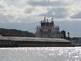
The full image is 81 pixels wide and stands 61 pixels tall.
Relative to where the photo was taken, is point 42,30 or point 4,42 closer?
point 4,42

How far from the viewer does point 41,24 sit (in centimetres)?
19912

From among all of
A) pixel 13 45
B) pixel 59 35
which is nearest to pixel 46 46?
pixel 13 45

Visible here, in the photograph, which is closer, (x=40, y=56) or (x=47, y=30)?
(x=40, y=56)

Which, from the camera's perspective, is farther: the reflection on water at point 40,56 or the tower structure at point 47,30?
the tower structure at point 47,30

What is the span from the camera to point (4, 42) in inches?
4729

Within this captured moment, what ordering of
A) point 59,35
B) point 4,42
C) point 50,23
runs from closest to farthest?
point 4,42 < point 59,35 < point 50,23

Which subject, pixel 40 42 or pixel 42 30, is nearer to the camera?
pixel 40 42

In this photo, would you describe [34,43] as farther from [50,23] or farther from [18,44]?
[50,23]

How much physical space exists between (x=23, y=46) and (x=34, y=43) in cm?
353

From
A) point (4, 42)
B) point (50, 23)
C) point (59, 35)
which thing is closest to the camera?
point (4, 42)

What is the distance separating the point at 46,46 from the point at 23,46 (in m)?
8.16

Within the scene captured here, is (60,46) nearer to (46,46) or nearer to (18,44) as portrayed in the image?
(46,46)

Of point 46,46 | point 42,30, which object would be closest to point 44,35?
point 42,30

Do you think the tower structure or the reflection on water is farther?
the tower structure
